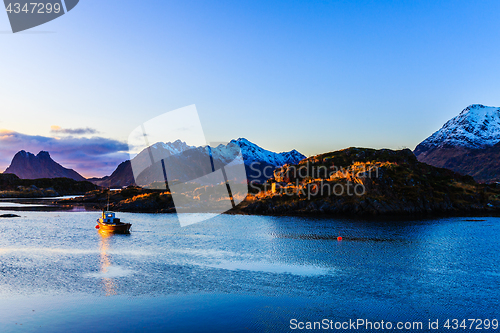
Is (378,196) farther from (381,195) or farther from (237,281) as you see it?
(237,281)

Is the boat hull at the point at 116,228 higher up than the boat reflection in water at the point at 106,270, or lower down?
higher up

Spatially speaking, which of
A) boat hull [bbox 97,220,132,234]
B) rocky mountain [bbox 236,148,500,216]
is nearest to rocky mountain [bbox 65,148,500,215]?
rocky mountain [bbox 236,148,500,216]

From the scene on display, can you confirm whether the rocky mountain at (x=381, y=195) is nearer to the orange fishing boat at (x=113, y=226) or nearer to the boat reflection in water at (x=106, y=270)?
the orange fishing boat at (x=113, y=226)

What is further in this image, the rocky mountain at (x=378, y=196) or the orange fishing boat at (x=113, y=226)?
the rocky mountain at (x=378, y=196)

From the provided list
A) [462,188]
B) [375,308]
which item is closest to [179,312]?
[375,308]

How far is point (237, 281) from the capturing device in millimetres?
37438

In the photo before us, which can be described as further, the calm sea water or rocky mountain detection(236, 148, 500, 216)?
rocky mountain detection(236, 148, 500, 216)

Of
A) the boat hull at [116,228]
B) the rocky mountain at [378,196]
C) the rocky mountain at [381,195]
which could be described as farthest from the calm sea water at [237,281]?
the rocky mountain at [378,196]

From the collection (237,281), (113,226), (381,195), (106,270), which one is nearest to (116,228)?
(113,226)

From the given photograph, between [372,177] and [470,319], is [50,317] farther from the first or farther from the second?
[372,177]

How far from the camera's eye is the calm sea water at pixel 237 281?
27516 mm

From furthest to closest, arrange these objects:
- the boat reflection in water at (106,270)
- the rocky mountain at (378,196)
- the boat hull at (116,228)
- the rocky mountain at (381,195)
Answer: the rocky mountain at (378,196) → the rocky mountain at (381,195) → the boat hull at (116,228) → the boat reflection in water at (106,270)

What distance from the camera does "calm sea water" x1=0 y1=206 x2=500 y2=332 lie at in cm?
2752

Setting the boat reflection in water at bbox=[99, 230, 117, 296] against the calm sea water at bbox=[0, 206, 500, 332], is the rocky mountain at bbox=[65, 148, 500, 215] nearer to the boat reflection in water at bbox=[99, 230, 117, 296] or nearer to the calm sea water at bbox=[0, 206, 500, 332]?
the calm sea water at bbox=[0, 206, 500, 332]
